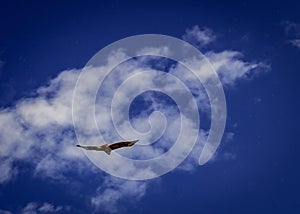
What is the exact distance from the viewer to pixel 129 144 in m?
42.3

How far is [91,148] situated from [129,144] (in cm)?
407

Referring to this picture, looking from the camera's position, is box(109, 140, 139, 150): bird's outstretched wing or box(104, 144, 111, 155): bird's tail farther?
box(104, 144, 111, 155): bird's tail

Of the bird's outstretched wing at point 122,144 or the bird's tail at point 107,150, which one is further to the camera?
the bird's tail at point 107,150

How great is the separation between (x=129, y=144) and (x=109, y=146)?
283 centimetres

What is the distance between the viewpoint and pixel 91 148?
4425 centimetres

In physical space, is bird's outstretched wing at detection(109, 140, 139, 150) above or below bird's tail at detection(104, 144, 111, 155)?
below

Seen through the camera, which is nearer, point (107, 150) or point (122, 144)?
point (122, 144)

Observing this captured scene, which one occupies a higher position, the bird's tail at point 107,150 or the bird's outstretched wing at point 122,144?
the bird's tail at point 107,150

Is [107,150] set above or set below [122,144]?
above

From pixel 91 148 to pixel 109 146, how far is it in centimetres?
164
